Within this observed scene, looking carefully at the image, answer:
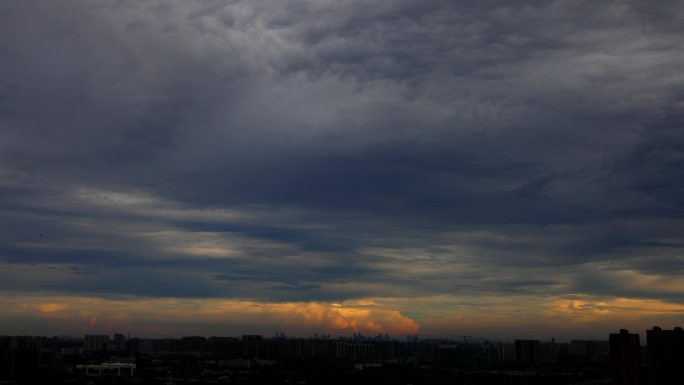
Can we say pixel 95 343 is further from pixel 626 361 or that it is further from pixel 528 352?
pixel 626 361

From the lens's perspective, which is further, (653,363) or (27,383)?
(27,383)

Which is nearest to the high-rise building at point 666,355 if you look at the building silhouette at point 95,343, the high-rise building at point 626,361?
the high-rise building at point 626,361

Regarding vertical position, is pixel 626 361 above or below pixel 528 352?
above

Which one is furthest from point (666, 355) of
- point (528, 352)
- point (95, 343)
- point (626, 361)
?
point (95, 343)

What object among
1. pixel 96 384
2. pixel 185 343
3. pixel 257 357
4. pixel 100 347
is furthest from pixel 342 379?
pixel 100 347

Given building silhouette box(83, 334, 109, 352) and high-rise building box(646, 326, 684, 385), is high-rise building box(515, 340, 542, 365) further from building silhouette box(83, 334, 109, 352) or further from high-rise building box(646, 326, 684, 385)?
building silhouette box(83, 334, 109, 352)

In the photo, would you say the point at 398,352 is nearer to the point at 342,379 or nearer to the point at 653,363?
the point at 342,379
